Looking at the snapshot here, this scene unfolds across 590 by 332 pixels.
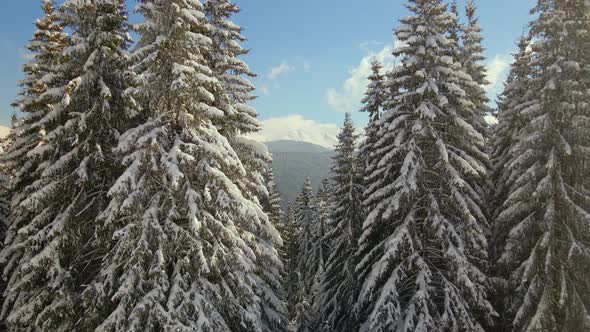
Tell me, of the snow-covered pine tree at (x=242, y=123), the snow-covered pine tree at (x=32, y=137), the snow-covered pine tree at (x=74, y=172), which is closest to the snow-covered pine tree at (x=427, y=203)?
the snow-covered pine tree at (x=242, y=123)

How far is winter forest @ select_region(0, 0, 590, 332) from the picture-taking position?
12.9 metres

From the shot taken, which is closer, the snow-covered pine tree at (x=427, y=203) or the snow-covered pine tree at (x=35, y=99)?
the snow-covered pine tree at (x=427, y=203)

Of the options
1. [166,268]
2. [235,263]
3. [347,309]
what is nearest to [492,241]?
[347,309]

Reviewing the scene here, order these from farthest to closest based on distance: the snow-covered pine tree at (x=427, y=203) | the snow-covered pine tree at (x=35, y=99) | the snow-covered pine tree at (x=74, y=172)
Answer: the snow-covered pine tree at (x=35, y=99) → the snow-covered pine tree at (x=427, y=203) → the snow-covered pine tree at (x=74, y=172)

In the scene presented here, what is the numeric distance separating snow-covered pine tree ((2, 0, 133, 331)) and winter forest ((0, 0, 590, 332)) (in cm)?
7

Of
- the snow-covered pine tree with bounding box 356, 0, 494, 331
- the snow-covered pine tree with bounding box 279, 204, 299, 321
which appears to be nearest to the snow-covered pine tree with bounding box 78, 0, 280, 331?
the snow-covered pine tree with bounding box 356, 0, 494, 331

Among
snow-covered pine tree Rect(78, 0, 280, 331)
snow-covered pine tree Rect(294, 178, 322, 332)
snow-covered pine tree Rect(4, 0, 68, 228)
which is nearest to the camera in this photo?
snow-covered pine tree Rect(78, 0, 280, 331)

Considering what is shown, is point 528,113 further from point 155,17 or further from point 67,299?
point 67,299

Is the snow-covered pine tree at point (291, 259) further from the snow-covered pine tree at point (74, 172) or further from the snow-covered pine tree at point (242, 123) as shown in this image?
Answer: the snow-covered pine tree at point (74, 172)

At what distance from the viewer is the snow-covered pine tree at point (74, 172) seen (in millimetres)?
14031

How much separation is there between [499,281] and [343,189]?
10134 millimetres

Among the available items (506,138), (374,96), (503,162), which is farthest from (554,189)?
(374,96)

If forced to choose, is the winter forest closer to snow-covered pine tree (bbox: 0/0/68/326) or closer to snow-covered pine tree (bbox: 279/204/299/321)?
snow-covered pine tree (bbox: 0/0/68/326)

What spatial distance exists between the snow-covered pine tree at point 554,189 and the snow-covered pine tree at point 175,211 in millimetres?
10021
